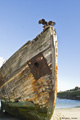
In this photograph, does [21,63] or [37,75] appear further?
[21,63]

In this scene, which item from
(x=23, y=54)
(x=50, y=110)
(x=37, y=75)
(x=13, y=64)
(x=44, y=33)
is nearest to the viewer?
(x=50, y=110)

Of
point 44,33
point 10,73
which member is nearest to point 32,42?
point 44,33

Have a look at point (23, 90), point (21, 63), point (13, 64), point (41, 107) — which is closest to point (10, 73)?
point (13, 64)

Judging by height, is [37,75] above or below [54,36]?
below

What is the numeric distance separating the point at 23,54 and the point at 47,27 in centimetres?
156

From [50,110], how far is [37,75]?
132 cm

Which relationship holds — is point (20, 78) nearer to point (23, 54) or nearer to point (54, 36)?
point (23, 54)

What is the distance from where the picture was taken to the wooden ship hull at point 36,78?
171 inches

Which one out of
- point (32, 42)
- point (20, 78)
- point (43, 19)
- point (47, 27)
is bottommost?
point (20, 78)

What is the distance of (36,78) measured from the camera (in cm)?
458

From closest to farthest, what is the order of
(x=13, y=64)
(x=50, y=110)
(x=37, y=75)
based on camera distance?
(x=50, y=110), (x=37, y=75), (x=13, y=64)

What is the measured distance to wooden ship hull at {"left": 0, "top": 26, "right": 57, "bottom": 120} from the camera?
4355 mm

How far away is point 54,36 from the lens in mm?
4832

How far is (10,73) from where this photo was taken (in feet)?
19.0
